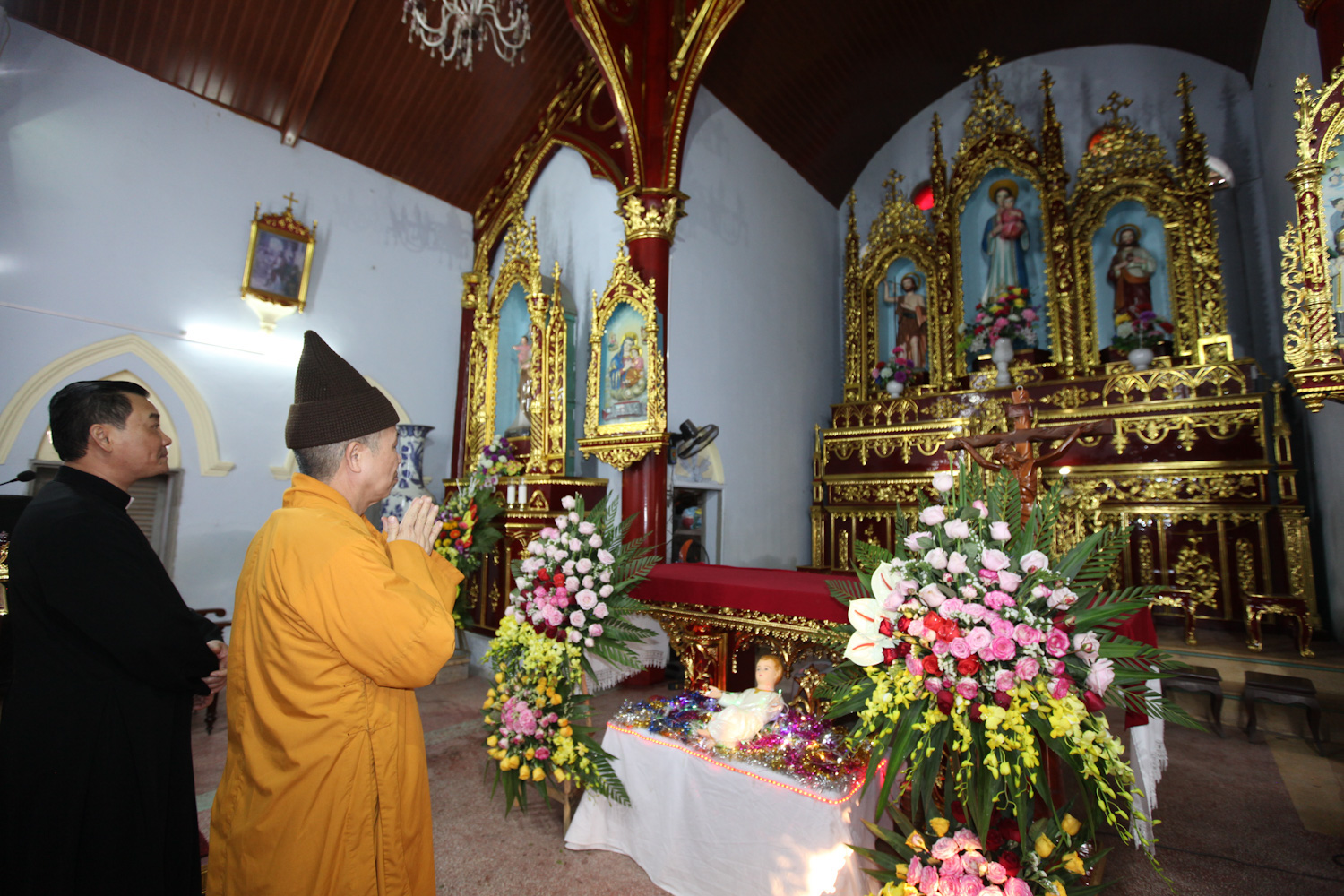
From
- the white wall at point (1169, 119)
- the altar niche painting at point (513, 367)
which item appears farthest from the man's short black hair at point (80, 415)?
the white wall at point (1169, 119)

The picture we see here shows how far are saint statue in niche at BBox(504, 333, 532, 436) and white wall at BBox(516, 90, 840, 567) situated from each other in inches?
26.6

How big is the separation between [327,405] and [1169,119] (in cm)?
1045

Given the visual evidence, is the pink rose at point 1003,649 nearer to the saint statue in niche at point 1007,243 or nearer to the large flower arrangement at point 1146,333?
the large flower arrangement at point 1146,333

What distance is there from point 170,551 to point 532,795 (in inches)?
185

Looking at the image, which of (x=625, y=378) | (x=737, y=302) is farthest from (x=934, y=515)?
(x=737, y=302)

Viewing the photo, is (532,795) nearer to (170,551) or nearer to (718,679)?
(718,679)

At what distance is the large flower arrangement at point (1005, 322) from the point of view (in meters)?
7.84

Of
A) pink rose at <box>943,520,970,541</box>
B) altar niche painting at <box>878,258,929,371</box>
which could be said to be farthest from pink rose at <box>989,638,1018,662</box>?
altar niche painting at <box>878,258,929,371</box>

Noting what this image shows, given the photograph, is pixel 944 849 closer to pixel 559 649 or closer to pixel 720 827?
pixel 720 827

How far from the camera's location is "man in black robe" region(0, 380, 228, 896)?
177 cm

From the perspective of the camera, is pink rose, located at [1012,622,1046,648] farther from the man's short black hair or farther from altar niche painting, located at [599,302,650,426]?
altar niche painting, located at [599,302,650,426]

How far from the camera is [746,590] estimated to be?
3244 millimetres

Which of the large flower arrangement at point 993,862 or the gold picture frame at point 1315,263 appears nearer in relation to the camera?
the large flower arrangement at point 993,862

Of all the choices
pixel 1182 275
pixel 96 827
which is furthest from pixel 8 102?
pixel 1182 275
